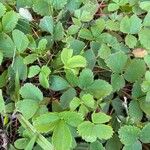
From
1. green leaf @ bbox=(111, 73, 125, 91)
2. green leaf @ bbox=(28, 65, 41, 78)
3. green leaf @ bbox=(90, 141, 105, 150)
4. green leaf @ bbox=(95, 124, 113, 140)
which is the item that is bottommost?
green leaf @ bbox=(90, 141, 105, 150)

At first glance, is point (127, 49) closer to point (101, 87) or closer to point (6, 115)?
point (101, 87)

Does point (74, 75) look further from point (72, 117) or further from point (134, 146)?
point (134, 146)

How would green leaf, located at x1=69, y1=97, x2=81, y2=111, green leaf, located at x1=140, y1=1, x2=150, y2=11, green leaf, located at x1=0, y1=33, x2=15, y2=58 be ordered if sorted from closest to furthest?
1. green leaf, located at x1=69, y1=97, x2=81, y2=111
2. green leaf, located at x1=0, y1=33, x2=15, y2=58
3. green leaf, located at x1=140, y1=1, x2=150, y2=11

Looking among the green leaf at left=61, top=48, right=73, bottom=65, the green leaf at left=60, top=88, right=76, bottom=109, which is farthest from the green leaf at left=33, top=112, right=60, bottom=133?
the green leaf at left=61, top=48, right=73, bottom=65

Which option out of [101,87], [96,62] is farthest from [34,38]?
[101,87]

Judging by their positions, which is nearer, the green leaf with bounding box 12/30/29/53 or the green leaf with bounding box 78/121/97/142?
the green leaf with bounding box 78/121/97/142

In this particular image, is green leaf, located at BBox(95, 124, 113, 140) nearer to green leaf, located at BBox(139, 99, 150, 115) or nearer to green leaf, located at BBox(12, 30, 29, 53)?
green leaf, located at BBox(139, 99, 150, 115)

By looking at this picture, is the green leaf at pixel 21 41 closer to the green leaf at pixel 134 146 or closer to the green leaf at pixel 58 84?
the green leaf at pixel 58 84

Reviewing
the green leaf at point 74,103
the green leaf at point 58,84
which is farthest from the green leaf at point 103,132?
the green leaf at point 58,84

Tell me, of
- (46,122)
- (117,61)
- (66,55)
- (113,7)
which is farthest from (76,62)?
(113,7)
